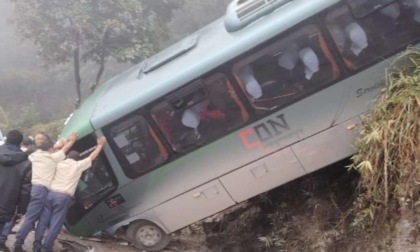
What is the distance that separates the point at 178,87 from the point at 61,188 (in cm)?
208

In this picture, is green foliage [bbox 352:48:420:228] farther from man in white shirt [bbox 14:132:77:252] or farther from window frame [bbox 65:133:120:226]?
man in white shirt [bbox 14:132:77:252]

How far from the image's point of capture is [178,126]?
708 cm

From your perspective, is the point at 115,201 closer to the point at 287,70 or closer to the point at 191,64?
the point at 191,64

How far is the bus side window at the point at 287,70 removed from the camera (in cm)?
657

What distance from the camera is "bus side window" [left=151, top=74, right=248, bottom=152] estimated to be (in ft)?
22.5

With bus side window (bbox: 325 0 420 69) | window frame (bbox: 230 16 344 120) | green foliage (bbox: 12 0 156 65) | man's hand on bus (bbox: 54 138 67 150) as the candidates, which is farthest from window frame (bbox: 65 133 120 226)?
green foliage (bbox: 12 0 156 65)

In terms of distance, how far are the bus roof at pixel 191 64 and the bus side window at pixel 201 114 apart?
0.19 metres

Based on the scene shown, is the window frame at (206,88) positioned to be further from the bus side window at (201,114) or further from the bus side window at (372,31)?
the bus side window at (372,31)

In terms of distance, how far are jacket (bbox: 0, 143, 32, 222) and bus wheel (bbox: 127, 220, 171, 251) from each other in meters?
1.64

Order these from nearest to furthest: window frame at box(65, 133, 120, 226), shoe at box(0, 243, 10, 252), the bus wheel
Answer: window frame at box(65, 133, 120, 226) < shoe at box(0, 243, 10, 252) < the bus wheel

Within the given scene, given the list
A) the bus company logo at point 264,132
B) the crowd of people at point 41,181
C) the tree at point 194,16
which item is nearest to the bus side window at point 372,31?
the bus company logo at point 264,132

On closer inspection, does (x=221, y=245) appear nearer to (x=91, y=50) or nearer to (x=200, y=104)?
(x=200, y=104)

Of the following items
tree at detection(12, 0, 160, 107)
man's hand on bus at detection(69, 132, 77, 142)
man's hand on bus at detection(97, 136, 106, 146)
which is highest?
tree at detection(12, 0, 160, 107)

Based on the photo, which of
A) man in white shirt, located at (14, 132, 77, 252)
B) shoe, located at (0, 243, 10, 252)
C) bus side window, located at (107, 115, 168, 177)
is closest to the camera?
man in white shirt, located at (14, 132, 77, 252)
